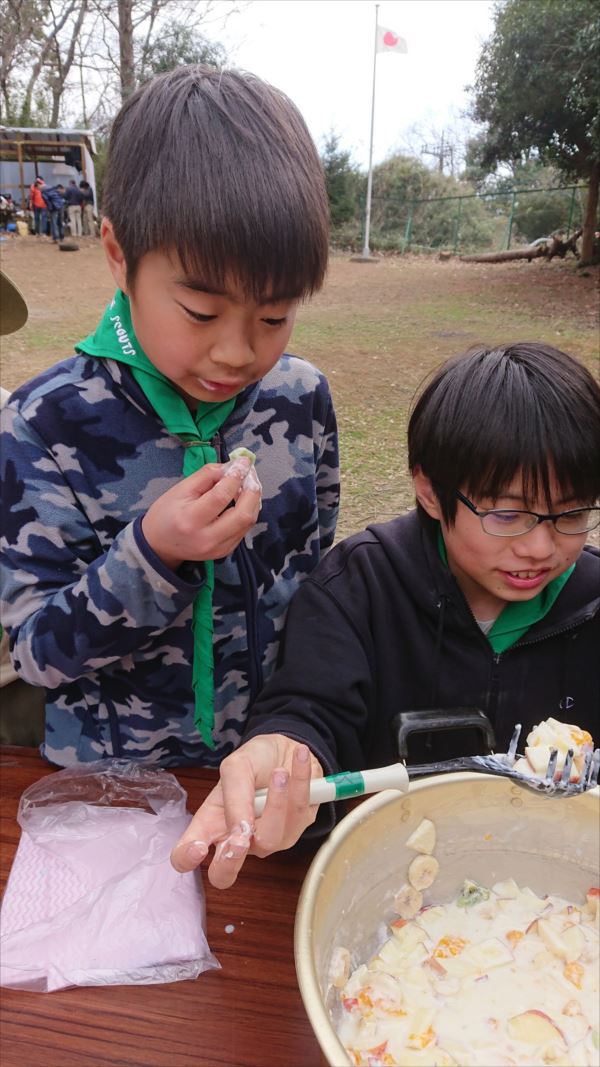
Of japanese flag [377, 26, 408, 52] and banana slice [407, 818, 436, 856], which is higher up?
japanese flag [377, 26, 408, 52]

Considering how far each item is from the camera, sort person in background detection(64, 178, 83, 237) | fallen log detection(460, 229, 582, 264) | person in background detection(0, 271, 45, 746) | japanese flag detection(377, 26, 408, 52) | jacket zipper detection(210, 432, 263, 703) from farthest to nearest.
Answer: person in background detection(64, 178, 83, 237)
japanese flag detection(377, 26, 408, 52)
fallen log detection(460, 229, 582, 264)
person in background detection(0, 271, 45, 746)
jacket zipper detection(210, 432, 263, 703)

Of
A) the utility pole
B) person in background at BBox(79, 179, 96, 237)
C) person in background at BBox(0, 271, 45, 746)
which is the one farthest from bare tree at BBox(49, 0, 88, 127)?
person in background at BBox(0, 271, 45, 746)

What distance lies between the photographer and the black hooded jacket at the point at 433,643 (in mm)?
1245

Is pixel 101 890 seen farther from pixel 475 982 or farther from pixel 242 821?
pixel 475 982

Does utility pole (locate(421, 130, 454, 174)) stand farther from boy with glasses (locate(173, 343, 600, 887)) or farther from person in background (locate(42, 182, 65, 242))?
boy with glasses (locate(173, 343, 600, 887))

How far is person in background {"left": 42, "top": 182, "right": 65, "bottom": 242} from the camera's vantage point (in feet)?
57.2

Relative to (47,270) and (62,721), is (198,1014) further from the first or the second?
(47,270)

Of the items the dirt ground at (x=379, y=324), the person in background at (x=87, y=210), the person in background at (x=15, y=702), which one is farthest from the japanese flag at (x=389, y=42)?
the person in background at (x=15, y=702)

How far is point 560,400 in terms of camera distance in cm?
114

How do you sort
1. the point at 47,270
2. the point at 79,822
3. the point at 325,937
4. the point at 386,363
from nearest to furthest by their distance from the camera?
1. the point at 325,937
2. the point at 79,822
3. the point at 386,363
4. the point at 47,270

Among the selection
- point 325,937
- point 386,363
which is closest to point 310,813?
point 325,937

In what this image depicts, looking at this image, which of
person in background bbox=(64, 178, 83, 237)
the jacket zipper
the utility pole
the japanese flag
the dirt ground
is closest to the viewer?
the jacket zipper

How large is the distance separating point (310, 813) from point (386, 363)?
7.66 m

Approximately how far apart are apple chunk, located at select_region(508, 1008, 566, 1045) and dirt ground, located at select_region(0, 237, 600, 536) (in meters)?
3.14
